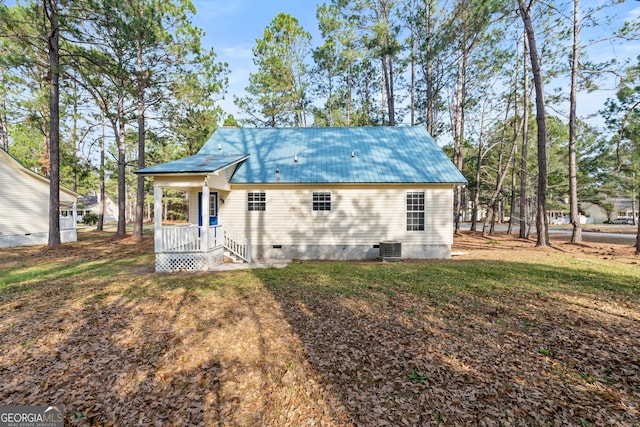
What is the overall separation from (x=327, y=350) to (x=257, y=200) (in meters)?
9.38

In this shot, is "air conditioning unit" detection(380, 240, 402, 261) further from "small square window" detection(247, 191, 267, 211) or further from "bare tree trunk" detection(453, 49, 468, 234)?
"bare tree trunk" detection(453, 49, 468, 234)

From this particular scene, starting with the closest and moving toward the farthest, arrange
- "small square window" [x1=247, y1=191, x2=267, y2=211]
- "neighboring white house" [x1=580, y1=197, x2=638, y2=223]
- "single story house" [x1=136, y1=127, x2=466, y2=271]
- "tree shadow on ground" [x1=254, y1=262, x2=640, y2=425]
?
"tree shadow on ground" [x1=254, y1=262, x2=640, y2=425] → "single story house" [x1=136, y1=127, x2=466, y2=271] → "small square window" [x1=247, y1=191, x2=267, y2=211] → "neighboring white house" [x1=580, y1=197, x2=638, y2=223]

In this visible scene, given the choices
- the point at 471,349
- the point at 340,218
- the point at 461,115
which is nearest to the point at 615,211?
the point at 461,115

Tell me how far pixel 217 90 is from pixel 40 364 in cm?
1731

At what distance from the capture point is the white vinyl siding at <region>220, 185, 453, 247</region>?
41.3 feet

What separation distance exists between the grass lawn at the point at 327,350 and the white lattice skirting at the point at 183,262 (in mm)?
1543

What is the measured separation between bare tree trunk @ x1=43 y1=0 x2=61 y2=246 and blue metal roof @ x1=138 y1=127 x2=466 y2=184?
7.18 m

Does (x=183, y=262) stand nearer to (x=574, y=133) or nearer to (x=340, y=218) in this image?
(x=340, y=218)

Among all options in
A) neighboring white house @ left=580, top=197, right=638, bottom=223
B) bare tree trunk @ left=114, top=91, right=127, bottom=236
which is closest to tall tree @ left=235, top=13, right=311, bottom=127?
bare tree trunk @ left=114, top=91, right=127, bottom=236

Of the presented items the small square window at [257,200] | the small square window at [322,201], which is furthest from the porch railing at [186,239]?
the small square window at [322,201]

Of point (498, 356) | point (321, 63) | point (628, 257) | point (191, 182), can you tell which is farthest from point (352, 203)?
point (321, 63)

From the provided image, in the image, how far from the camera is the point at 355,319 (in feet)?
18.5

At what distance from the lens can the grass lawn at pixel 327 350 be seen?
327 cm

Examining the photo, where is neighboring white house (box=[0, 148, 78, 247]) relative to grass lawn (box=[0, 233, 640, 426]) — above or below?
above
